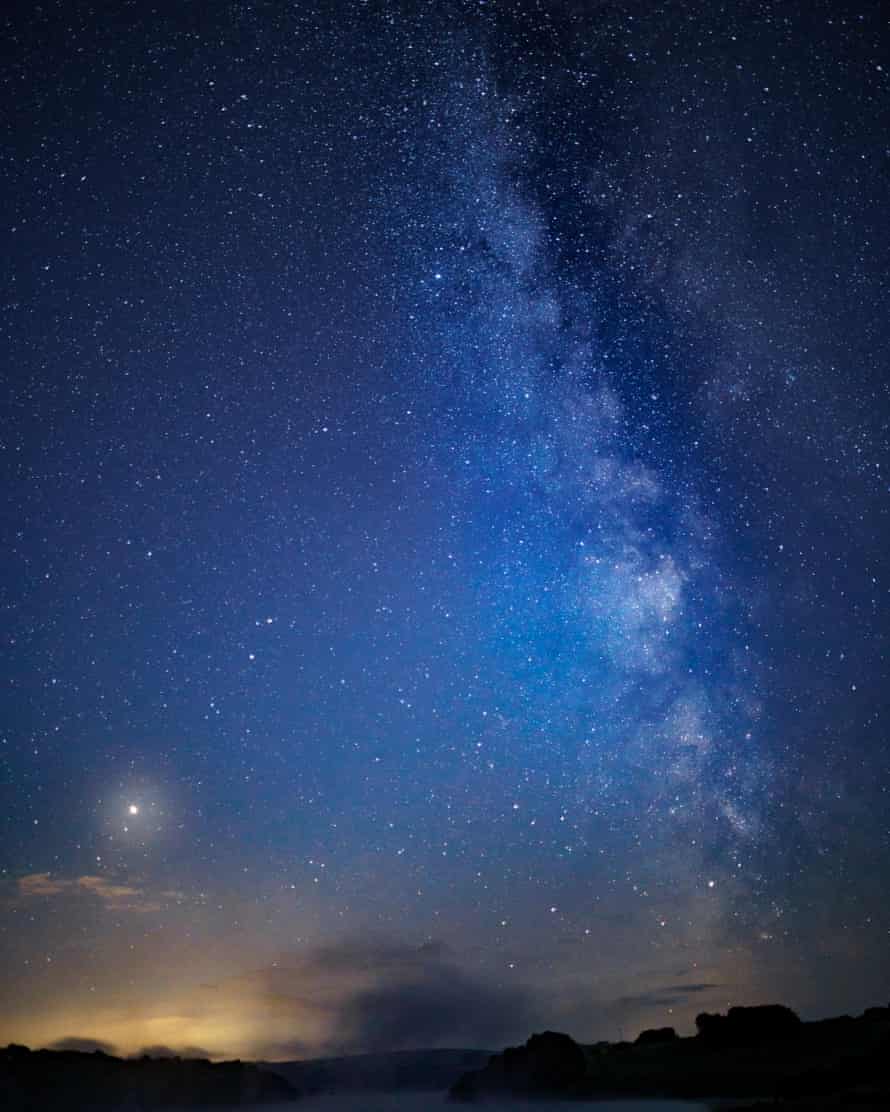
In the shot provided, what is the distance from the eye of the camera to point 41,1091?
236ft

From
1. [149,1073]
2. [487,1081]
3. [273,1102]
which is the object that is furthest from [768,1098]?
[273,1102]

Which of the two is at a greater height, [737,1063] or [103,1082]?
[737,1063]

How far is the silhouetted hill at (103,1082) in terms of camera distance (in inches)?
2820

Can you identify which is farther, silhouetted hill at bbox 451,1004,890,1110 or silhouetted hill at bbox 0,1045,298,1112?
silhouetted hill at bbox 0,1045,298,1112

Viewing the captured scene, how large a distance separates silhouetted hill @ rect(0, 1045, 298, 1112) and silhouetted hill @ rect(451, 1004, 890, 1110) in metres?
38.7

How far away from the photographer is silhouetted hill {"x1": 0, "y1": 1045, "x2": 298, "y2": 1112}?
235 ft

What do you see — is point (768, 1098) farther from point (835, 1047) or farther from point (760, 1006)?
point (760, 1006)

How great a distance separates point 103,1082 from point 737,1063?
6324cm

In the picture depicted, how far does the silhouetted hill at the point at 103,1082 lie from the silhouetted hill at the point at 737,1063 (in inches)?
1522

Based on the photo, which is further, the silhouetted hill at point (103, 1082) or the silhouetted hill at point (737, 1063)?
the silhouetted hill at point (103, 1082)

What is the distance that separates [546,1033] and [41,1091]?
4582 cm

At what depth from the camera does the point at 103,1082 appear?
78.5m

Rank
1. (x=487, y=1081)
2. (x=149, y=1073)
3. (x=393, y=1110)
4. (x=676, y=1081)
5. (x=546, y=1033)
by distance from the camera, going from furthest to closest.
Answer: (x=393, y=1110) < (x=149, y=1073) < (x=487, y=1081) < (x=546, y=1033) < (x=676, y=1081)

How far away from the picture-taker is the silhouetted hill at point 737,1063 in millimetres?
34594
